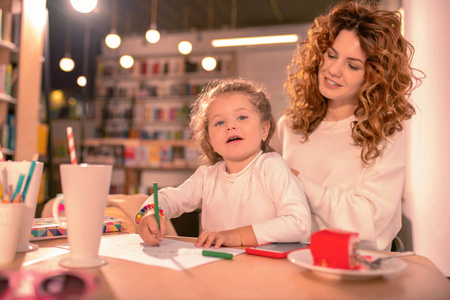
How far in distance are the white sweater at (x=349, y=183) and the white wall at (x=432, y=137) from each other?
0.40m

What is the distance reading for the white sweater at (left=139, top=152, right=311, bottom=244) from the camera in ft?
3.99

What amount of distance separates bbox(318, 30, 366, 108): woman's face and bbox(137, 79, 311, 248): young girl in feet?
1.10

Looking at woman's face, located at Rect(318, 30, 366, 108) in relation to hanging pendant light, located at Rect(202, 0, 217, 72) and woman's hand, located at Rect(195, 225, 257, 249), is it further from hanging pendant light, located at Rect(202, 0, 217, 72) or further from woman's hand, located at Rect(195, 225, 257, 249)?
hanging pendant light, located at Rect(202, 0, 217, 72)

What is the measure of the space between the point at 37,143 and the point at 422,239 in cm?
383

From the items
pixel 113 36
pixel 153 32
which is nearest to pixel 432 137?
pixel 153 32

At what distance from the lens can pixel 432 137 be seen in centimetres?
219

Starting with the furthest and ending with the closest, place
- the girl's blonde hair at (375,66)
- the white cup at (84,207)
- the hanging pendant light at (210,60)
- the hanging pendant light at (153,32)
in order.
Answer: the hanging pendant light at (210,60), the hanging pendant light at (153,32), the girl's blonde hair at (375,66), the white cup at (84,207)

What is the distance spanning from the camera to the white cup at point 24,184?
2.71ft

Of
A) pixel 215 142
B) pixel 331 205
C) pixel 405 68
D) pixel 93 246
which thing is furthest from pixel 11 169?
pixel 405 68

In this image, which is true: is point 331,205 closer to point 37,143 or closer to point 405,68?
point 405,68

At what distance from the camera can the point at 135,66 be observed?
28.8 ft

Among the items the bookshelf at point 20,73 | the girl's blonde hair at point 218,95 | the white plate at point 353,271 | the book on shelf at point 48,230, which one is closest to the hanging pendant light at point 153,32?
the bookshelf at point 20,73

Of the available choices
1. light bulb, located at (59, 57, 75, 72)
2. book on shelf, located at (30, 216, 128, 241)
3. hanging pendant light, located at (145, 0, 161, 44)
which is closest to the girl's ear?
book on shelf, located at (30, 216, 128, 241)

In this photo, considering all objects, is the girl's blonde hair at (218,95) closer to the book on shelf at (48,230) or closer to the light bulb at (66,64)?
the book on shelf at (48,230)
